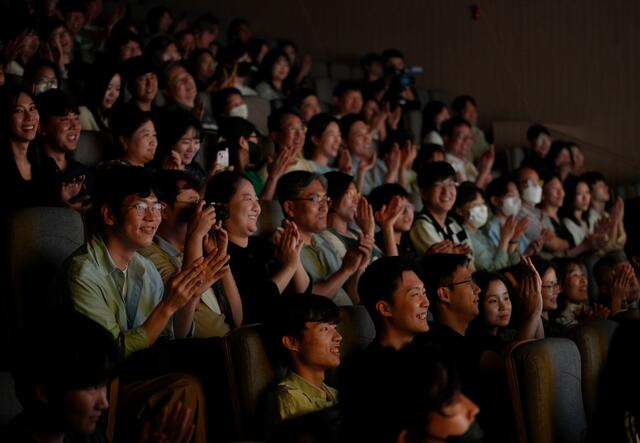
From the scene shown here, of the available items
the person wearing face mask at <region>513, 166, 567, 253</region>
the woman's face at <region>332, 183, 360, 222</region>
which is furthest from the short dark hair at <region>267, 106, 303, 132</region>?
the person wearing face mask at <region>513, 166, 567, 253</region>

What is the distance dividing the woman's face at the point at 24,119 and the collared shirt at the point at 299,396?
954 millimetres

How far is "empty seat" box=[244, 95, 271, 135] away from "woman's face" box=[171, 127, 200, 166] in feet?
3.30

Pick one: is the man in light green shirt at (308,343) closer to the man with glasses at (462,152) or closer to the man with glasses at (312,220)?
the man with glasses at (312,220)

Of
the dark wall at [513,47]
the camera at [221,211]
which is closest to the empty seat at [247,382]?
the camera at [221,211]

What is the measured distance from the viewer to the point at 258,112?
3.59 metres

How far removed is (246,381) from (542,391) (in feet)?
1.74

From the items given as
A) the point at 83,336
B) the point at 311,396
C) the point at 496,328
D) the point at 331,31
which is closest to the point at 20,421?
the point at 83,336

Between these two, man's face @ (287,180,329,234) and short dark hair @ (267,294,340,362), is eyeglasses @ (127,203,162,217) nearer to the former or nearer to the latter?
short dark hair @ (267,294,340,362)

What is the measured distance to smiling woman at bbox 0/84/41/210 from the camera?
217cm

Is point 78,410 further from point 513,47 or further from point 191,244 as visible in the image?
point 513,47

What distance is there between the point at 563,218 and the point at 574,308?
3.39 ft

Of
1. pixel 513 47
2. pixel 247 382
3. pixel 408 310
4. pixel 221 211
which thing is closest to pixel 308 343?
pixel 247 382

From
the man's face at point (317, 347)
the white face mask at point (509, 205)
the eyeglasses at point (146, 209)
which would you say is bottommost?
the white face mask at point (509, 205)

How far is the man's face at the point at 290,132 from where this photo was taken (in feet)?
9.73
